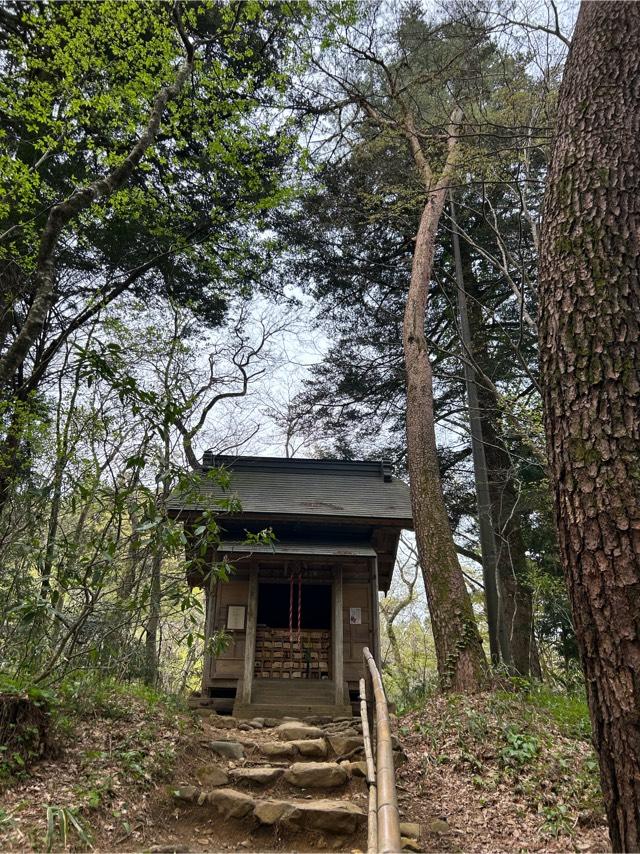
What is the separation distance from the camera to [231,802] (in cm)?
325

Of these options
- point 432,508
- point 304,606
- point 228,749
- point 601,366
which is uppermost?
point 432,508

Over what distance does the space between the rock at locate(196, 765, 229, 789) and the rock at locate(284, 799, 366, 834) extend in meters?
0.90

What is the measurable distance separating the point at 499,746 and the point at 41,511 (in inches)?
180

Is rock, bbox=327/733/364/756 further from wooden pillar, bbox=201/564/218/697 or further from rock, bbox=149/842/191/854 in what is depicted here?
wooden pillar, bbox=201/564/218/697

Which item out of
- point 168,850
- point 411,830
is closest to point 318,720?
point 411,830

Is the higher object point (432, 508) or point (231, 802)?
point (432, 508)

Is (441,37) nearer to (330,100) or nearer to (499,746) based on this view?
(330,100)

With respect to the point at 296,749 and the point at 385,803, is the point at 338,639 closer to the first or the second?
the point at 296,749

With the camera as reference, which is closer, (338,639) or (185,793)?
(185,793)

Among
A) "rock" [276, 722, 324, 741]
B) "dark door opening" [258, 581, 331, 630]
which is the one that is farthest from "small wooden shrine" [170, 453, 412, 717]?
"dark door opening" [258, 581, 331, 630]

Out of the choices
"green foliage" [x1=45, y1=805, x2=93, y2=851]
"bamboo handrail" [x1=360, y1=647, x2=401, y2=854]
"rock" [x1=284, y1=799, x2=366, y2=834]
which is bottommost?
"rock" [x1=284, y1=799, x2=366, y2=834]

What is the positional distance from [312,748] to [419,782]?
40.1 inches

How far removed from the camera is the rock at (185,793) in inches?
133

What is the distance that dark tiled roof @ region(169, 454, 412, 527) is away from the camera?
761cm
